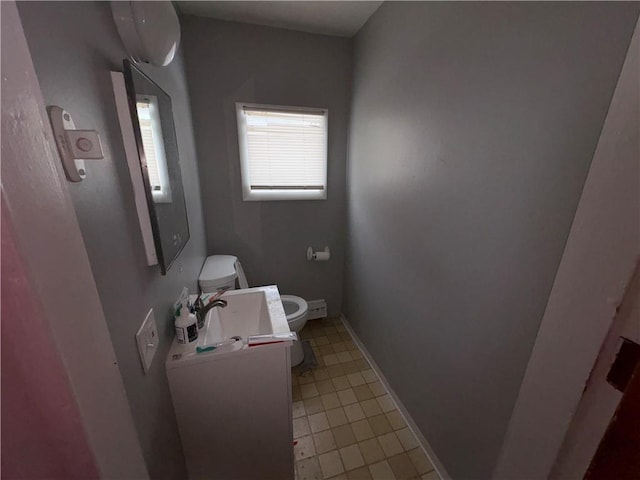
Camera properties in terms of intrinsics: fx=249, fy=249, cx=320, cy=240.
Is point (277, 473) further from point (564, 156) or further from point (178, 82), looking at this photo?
point (178, 82)

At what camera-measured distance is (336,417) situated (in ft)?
5.12

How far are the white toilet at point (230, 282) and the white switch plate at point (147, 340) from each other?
2.32 feet

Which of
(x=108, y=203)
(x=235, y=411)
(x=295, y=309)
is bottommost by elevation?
(x=295, y=309)

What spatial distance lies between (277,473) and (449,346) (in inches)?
40.0

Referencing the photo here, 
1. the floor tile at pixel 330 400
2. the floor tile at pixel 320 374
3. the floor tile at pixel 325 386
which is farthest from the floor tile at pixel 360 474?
the floor tile at pixel 320 374

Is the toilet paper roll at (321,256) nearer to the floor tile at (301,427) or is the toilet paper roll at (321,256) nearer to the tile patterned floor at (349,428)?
the tile patterned floor at (349,428)

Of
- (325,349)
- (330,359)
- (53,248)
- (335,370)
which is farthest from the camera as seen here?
(325,349)

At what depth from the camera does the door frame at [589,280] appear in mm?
428

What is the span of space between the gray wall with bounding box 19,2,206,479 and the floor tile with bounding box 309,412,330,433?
2.63 ft

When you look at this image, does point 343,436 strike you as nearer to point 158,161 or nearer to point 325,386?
point 325,386

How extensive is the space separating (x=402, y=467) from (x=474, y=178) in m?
1.48

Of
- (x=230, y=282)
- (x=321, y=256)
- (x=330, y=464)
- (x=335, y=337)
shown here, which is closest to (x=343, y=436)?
(x=330, y=464)

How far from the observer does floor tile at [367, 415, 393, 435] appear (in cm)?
147

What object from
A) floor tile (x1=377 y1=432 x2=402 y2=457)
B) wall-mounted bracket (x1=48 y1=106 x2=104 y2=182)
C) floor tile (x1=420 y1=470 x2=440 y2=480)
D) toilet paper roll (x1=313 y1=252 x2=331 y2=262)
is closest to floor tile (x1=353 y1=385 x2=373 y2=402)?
floor tile (x1=377 y1=432 x2=402 y2=457)
